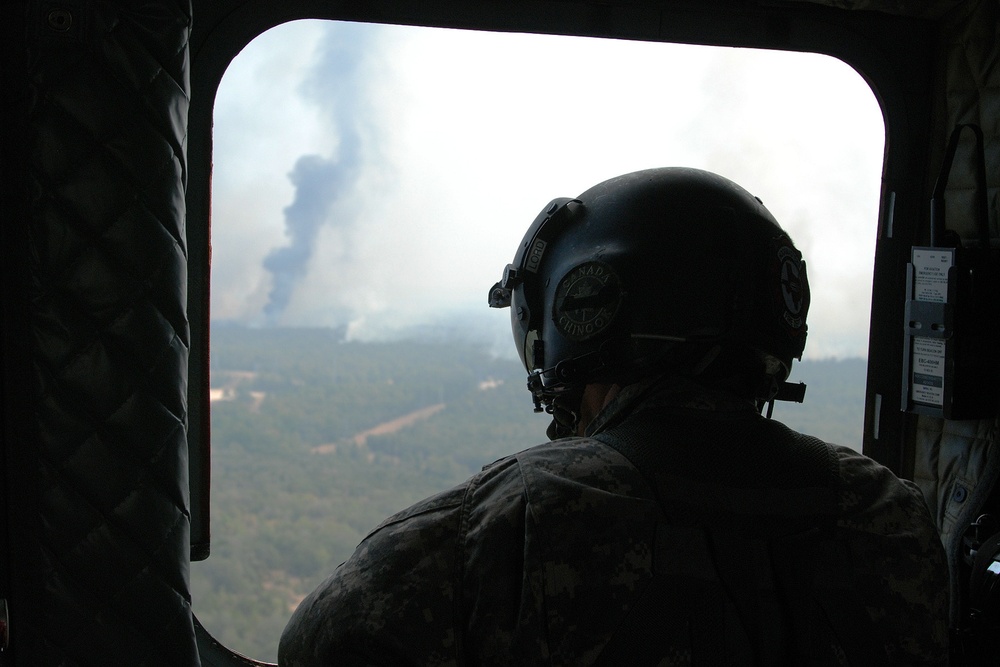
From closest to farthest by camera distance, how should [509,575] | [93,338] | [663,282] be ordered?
[509,575] < [663,282] < [93,338]

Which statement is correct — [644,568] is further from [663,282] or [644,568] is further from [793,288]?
[793,288]

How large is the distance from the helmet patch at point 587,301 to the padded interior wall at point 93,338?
0.65 metres

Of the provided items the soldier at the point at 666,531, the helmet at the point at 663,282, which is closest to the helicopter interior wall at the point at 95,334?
the soldier at the point at 666,531

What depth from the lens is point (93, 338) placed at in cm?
128

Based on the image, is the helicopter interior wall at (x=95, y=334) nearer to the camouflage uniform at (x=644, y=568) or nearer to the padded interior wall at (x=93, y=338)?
the padded interior wall at (x=93, y=338)

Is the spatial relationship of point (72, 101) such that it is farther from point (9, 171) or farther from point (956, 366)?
point (956, 366)

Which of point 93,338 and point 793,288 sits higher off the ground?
point 793,288

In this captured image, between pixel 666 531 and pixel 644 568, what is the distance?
0.16 feet

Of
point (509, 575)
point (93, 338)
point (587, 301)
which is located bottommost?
point (509, 575)

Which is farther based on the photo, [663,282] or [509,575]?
[663,282]

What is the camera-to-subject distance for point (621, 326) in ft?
3.75

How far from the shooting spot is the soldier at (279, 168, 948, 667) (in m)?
0.87

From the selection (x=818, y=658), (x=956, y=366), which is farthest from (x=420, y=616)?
(x=956, y=366)

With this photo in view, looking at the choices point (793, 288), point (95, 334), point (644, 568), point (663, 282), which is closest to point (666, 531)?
point (644, 568)
